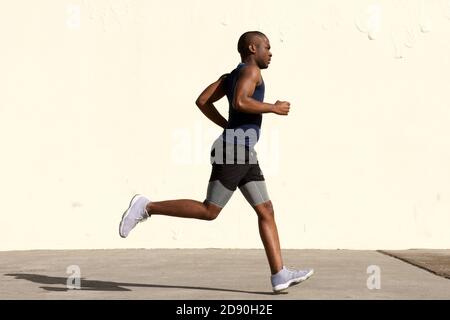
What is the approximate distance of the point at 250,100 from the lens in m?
5.32

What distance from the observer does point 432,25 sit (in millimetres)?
9266

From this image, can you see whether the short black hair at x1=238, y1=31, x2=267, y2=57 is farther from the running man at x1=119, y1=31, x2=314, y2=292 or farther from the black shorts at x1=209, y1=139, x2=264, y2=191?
the black shorts at x1=209, y1=139, x2=264, y2=191

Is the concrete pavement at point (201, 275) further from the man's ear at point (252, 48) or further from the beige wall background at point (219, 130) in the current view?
the man's ear at point (252, 48)

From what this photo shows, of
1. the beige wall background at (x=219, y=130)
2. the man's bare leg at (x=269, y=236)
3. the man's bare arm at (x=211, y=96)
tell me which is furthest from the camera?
the beige wall background at (x=219, y=130)

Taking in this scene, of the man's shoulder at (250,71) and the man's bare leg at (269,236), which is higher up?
the man's shoulder at (250,71)

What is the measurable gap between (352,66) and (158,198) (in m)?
2.51

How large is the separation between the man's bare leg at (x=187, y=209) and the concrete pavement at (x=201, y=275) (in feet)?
1.68

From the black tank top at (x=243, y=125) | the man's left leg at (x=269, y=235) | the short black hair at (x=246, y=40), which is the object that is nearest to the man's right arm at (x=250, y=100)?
the black tank top at (x=243, y=125)

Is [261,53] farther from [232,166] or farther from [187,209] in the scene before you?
[187,209]

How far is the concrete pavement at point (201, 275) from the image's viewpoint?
5.59m

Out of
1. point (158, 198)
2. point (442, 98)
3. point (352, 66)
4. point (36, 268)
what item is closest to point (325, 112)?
point (352, 66)

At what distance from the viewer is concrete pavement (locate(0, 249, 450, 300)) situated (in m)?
5.59

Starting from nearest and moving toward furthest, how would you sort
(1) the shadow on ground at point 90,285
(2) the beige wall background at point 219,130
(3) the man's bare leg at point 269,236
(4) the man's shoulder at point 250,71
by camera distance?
(4) the man's shoulder at point 250,71 < (3) the man's bare leg at point 269,236 < (1) the shadow on ground at point 90,285 < (2) the beige wall background at point 219,130

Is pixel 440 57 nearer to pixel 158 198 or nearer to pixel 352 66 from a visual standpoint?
pixel 352 66
